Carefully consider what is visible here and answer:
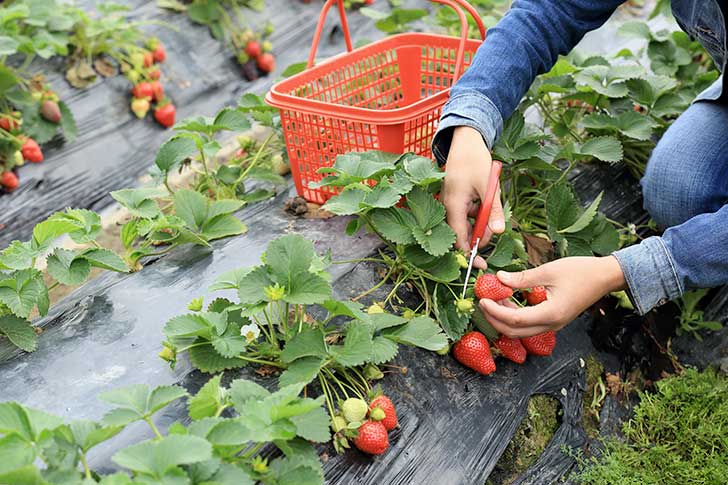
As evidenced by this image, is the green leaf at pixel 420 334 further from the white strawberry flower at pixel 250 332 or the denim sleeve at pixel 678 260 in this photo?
the denim sleeve at pixel 678 260

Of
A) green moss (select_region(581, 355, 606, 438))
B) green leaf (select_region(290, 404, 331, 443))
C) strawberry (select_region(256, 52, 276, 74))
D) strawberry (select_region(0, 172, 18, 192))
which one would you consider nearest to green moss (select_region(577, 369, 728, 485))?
green moss (select_region(581, 355, 606, 438))

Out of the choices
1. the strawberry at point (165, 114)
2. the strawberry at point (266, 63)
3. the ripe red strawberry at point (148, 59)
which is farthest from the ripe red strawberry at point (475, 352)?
the strawberry at point (266, 63)

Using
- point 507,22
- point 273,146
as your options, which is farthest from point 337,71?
point 507,22

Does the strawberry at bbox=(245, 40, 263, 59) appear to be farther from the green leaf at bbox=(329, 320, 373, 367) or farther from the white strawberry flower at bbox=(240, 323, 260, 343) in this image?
the green leaf at bbox=(329, 320, 373, 367)

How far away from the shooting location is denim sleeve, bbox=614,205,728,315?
1354mm

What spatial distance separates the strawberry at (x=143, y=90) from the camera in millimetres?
2943

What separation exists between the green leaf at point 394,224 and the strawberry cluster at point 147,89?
1801mm

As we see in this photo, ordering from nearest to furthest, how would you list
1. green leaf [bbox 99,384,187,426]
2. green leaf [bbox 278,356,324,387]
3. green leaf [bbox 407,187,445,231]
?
green leaf [bbox 99,384,187,426] → green leaf [bbox 278,356,324,387] → green leaf [bbox 407,187,445,231]

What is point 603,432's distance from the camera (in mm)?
1582

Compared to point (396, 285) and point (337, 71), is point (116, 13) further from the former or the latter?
point (396, 285)

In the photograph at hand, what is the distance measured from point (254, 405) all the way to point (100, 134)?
2.15 meters

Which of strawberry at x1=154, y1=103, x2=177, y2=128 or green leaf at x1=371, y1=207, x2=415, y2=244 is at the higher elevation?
green leaf at x1=371, y1=207, x2=415, y2=244

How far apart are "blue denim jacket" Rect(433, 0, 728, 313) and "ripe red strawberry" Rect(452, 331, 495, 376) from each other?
0.41m

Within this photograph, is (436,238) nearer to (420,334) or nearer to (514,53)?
(420,334)
